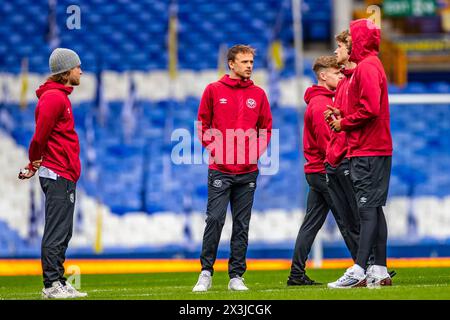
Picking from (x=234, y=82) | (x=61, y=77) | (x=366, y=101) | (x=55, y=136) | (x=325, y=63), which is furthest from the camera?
(x=325, y=63)

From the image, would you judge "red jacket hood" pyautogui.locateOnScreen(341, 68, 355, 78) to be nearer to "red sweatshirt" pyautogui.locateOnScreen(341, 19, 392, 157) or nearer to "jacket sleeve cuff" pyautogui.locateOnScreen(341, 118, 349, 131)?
"red sweatshirt" pyautogui.locateOnScreen(341, 19, 392, 157)

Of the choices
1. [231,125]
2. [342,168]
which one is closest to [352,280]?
[342,168]

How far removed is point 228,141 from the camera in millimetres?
8406

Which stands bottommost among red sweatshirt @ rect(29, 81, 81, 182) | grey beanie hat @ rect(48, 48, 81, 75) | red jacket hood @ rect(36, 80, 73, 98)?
red sweatshirt @ rect(29, 81, 81, 182)

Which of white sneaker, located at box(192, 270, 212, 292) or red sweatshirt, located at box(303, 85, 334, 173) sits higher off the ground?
red sweatshirt, located at box(303, 85, 334, 173)

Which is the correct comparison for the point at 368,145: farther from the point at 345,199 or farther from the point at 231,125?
the point at 231,125

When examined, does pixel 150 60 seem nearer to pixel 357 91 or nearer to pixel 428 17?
pixel 428 17

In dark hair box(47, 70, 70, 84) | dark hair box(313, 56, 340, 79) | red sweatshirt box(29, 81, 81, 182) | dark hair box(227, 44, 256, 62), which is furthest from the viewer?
dark hair box(313, 56, 340, 79)

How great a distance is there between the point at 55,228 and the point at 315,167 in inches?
92.0

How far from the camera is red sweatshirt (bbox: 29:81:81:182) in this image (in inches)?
314

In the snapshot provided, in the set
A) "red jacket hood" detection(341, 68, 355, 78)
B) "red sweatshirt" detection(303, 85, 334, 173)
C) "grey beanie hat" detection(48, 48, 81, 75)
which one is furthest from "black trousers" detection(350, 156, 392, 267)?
"grey beanie hat" detection(48, 48, 81, 75)

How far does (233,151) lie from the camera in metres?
8.41
